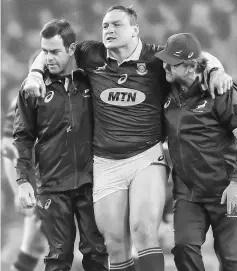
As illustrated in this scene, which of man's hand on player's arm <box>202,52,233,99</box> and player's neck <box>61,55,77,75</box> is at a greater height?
man's hand on player's arm <box>202,52,233,99</box>

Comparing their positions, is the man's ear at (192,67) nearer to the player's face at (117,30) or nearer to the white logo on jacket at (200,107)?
the white logo on jacket at (200,107)

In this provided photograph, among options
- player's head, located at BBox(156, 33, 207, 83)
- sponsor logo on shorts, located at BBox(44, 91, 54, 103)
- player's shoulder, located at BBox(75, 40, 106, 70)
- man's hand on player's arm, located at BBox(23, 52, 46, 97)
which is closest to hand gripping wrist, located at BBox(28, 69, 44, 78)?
man's hand on player's arm, located at BBox(23, 52, 46, 97)

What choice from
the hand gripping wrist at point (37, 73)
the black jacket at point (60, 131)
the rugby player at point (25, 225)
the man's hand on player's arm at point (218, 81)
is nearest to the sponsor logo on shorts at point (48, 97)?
the black jacket at point (60, 131)

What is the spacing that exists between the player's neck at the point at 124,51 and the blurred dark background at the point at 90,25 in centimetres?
138

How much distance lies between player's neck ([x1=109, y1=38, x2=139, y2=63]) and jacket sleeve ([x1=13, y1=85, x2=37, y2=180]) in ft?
1.62

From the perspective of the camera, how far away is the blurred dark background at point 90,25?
4.98 m

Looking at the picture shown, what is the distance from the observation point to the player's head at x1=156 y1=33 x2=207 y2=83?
3453 mm

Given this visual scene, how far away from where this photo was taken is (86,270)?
12.3ft

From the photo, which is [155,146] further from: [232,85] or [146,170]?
[232,85]

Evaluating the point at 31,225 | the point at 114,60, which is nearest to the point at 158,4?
the point at 114,60

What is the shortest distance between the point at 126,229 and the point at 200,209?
391 millimetres

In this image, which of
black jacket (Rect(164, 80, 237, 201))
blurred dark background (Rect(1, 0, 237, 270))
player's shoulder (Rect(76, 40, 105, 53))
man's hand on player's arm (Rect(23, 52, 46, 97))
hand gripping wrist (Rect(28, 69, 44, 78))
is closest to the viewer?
black jacket (Rect(164, 80, 237, 201))

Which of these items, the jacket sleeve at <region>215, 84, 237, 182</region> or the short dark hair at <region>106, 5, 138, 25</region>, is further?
the short dark hair at <region>106, 5, 138, 25</region>

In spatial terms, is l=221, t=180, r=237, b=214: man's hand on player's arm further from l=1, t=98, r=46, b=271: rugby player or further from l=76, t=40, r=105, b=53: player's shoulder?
l=1, t=98, r=46, b=271: rugby player
